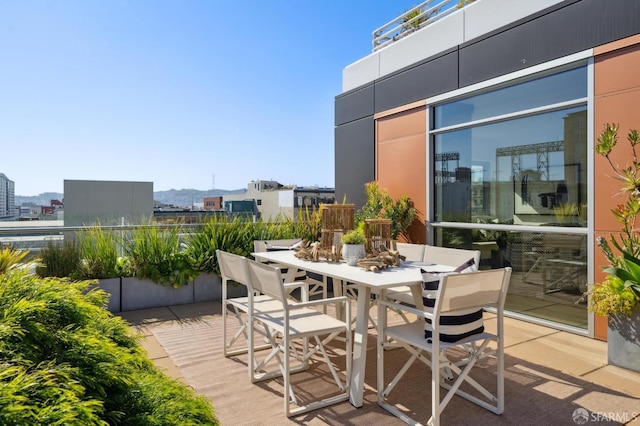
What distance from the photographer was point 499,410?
2.57 meters

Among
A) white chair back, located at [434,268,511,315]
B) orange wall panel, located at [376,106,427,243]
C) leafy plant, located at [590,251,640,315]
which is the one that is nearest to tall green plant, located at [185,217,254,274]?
orange wall panel, located at [376,106,427,243]

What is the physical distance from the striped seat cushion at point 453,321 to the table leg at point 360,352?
1.42 ft

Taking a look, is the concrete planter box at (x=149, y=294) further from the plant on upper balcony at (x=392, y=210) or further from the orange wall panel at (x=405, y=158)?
the orange wall panel at (x=405, y=158)

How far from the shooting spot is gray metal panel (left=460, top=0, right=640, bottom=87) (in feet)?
12.9

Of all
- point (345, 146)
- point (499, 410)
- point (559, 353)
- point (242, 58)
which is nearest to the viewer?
point (499, 410)

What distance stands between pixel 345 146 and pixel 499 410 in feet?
19.5

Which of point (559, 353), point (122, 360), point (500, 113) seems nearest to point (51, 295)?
point (122, 360)

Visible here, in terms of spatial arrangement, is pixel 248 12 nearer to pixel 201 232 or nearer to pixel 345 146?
pixel 345 146

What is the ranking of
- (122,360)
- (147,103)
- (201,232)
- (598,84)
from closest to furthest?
(122,360) → (598,84) → (201,232) → (147,103)

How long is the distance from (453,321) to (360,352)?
67 centimetres

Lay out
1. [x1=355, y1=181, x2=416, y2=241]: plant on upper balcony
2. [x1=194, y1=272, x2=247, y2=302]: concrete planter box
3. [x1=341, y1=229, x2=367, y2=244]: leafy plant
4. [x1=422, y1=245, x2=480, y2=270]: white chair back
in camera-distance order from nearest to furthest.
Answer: [x1=341, y1=229, x2=367, y2=244]: leafy plant → [x1=422, y1=245, x2=480, y2=270]: white chair back → [x1=194, y1=272, x2=247, y2=302]: concrete planter box → [x1=355, y1=181, x2=416, y2=241]: plant on upper balcony

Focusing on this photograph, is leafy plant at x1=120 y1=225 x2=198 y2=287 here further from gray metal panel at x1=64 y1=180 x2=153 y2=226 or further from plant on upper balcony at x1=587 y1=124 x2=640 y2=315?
gray metal panel at x1=64 y1=180 x2=153 y2=226

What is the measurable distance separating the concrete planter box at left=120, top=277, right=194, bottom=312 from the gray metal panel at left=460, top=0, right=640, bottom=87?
4578 mm

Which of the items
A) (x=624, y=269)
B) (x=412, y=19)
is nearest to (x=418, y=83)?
(x=412, y=19)
